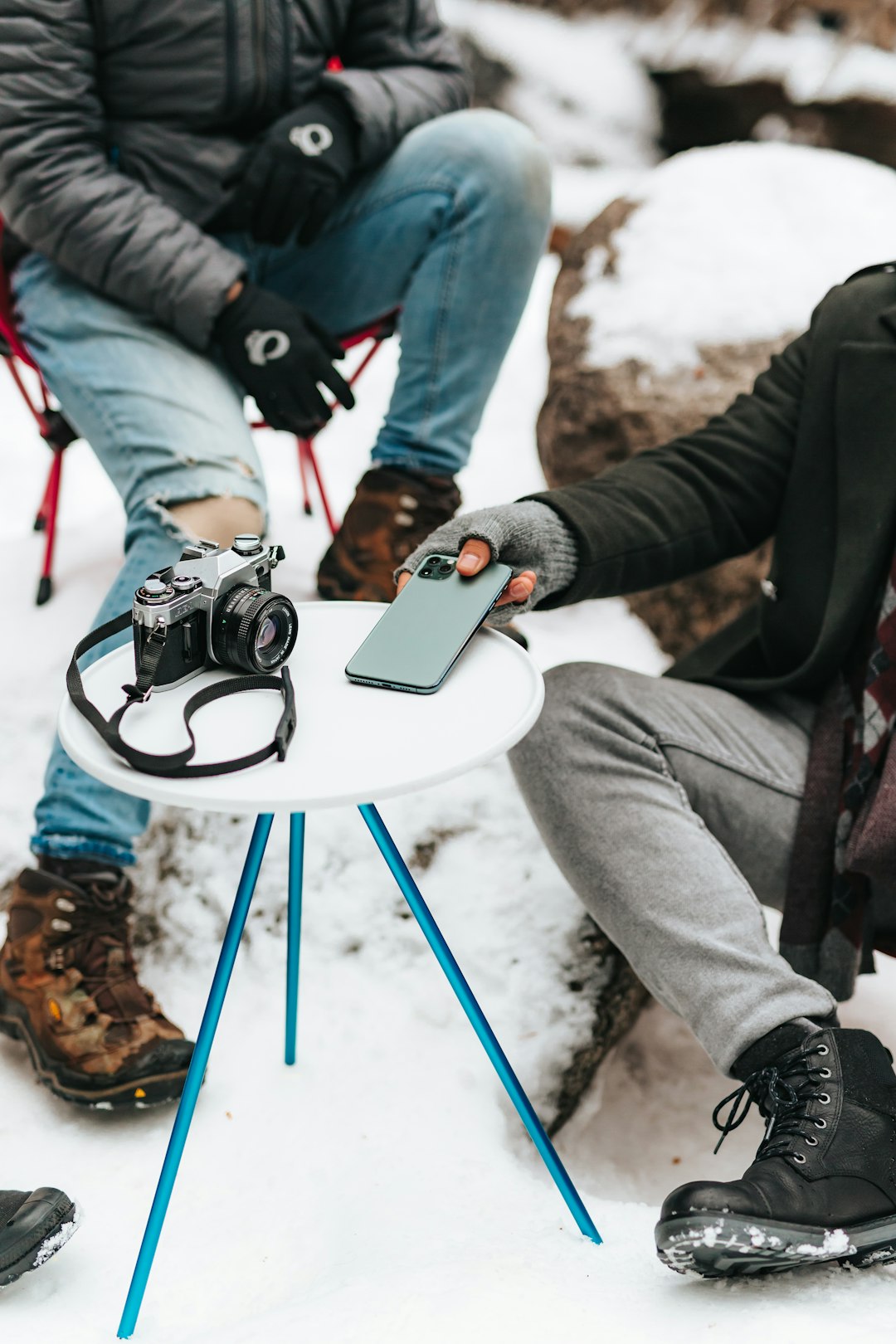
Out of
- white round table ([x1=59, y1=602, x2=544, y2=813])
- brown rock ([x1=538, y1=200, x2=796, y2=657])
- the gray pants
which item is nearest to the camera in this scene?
white round table ([x1=59, y1=602, x2=544, y2=813])

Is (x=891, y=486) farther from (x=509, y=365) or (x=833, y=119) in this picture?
(x=833, y=119)

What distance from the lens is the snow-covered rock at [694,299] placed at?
7.24ft

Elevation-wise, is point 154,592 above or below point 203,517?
above

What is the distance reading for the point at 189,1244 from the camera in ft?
3.55

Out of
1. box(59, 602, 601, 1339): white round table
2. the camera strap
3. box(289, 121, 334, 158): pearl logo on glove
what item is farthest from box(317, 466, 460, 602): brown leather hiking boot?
the camera strap

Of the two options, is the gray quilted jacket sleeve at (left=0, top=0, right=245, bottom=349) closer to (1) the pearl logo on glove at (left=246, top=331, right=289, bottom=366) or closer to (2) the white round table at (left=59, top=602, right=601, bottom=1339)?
(1) the pearl logo on glove at (left=246, top=331, right=289, bottom=366)

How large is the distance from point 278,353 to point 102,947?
773 millimetres

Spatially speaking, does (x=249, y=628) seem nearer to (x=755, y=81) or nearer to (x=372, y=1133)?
(x=372, y=1133)

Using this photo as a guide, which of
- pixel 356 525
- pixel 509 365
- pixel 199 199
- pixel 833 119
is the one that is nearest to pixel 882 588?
pixel 356 525

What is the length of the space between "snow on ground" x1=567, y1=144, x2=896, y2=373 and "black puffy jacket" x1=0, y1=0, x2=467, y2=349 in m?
0.81

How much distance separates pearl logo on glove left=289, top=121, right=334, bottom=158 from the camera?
4.94ft

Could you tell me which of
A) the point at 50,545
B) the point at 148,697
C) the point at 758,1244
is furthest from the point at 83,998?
the point at 50,545

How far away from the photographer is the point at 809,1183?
36.7 inches

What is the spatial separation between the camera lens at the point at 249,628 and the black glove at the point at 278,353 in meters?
0.54
